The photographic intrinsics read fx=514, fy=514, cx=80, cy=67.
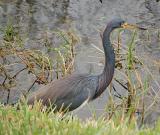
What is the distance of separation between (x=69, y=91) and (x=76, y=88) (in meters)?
0.11

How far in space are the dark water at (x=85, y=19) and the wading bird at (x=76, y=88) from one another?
1184 mm

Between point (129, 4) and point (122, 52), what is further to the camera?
point (129, 4)

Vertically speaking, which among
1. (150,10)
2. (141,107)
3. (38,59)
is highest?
(150,10)

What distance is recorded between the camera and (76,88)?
6.65 metres

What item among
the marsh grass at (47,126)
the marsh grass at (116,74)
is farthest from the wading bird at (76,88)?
the marsh grass at (47,126)

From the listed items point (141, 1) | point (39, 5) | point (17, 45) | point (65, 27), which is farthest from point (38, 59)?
point (141, 1)

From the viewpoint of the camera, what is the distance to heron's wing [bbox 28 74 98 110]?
252 inches

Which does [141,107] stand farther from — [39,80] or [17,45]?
[17,45]

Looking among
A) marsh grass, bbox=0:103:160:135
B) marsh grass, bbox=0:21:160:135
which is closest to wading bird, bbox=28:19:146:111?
marsh grass, bbox=0:21:160:135

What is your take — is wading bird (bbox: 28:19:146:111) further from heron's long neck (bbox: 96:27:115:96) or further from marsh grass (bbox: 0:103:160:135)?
marsh grass (bbox: 0:103:160:135)

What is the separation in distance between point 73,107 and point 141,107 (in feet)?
3.34

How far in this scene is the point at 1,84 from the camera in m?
7.92

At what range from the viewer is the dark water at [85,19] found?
342 inches

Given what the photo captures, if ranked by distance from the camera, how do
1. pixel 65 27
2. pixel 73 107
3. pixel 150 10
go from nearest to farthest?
pixel 73 107 → pixel 65 27 → pixel 150 10
